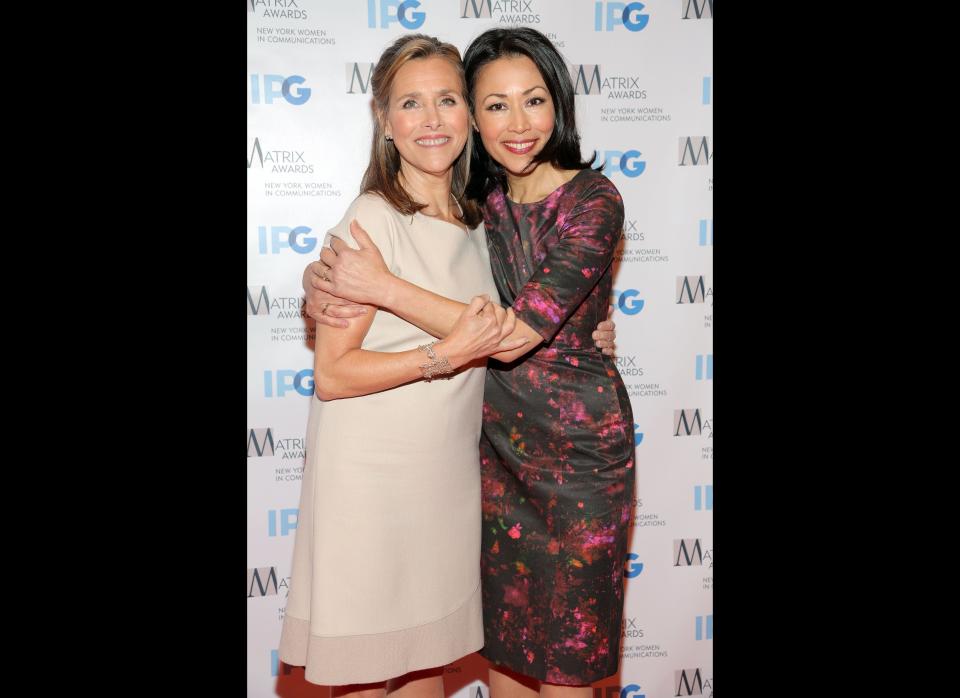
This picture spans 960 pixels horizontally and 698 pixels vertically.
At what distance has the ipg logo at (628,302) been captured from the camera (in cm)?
333

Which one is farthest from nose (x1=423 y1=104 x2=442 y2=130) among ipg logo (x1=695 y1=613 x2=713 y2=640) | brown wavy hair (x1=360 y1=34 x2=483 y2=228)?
ipg logo (x1=695 y1=613 x2=713 y2=640)

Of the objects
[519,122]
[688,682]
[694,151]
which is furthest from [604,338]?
[688,682]

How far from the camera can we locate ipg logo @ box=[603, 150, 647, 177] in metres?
3.25

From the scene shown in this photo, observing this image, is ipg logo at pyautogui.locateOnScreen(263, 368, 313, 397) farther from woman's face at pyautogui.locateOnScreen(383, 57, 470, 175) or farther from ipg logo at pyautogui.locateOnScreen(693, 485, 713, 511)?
ipg logo at pyautogui.locateOnScreen(693, 485, 713, 511)

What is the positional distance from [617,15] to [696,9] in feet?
1.12

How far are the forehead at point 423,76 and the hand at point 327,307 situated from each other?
0.53m

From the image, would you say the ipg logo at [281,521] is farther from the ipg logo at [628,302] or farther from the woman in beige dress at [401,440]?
the ipg logo at [628,302]

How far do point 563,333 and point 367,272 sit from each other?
599 millimetres

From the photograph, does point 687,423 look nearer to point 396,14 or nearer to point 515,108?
point 515,108

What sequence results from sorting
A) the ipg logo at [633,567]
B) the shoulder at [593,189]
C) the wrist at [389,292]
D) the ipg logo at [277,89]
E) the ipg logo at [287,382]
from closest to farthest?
1. the wrist at [389,292]
2. the shoulder at [593,189]
3. the ipg logo at [277,89]
4. the ipg logo at [287,382]
5. the ipg logo at [633,567]

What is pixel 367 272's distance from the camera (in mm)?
1867

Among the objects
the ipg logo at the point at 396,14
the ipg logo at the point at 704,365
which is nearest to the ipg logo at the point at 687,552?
the ipg logo at the point at 704,365

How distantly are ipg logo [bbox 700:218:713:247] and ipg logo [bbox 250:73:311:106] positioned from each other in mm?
1738

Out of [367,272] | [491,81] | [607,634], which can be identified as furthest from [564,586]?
[491,81]
